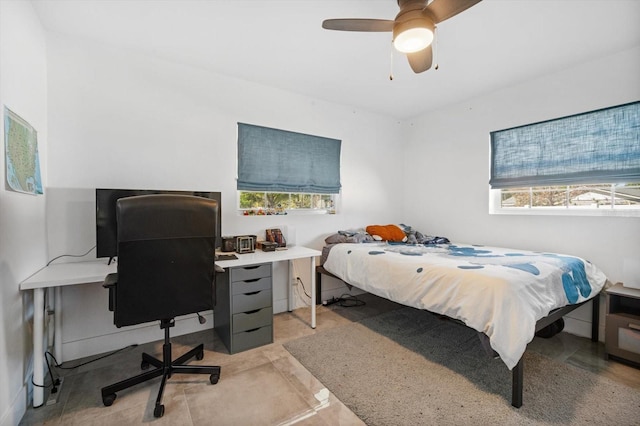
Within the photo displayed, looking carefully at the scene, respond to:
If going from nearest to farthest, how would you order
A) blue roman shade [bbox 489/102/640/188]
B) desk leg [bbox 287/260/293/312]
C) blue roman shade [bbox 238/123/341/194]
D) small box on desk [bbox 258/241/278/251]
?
blue roman shade [bbox 489/102/640/188], small box on desk [bbox 258/241/278/251], blue roman shade [bbox 238/123/341/194], desk leg [bbox 287/260/293/312]

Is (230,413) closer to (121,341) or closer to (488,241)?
(121,341)

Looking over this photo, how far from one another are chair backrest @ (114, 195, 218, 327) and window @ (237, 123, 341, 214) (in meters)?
1.35

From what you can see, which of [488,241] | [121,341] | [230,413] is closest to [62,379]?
[121,341]

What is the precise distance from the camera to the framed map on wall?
5.25 feet

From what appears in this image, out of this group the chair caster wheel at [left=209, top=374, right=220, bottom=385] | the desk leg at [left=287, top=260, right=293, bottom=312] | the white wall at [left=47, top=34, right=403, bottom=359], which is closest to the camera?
the chair caster wheel at [left=209, top=374, right=220, bottom=385]

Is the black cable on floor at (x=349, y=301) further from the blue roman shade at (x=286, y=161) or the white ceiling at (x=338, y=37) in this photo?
the white ceiling at (x=338, y=37)

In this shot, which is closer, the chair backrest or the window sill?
the chair backrest

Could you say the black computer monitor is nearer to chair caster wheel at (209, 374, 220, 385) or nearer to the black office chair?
the black office chair

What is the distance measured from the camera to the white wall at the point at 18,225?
151 cm

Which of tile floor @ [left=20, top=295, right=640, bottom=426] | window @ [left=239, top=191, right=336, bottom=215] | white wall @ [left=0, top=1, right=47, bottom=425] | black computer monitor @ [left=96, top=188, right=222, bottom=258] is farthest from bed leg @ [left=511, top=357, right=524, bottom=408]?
black computer monitor @ [left=96, top=188, right=222, bottom=258]

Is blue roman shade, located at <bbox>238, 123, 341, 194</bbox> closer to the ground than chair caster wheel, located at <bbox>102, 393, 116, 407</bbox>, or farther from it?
farther from it

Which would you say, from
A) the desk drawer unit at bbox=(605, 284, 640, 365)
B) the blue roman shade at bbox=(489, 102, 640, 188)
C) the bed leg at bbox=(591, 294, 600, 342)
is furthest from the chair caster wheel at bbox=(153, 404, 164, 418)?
the blue roman shade at bbox=(489, 102, 640, 188)

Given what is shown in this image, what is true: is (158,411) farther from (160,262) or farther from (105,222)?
(105,222)

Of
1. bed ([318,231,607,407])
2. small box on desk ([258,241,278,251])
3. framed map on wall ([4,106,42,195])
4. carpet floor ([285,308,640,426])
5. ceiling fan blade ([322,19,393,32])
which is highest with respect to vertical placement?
ceiling fan blade ([322,19,393,32])
